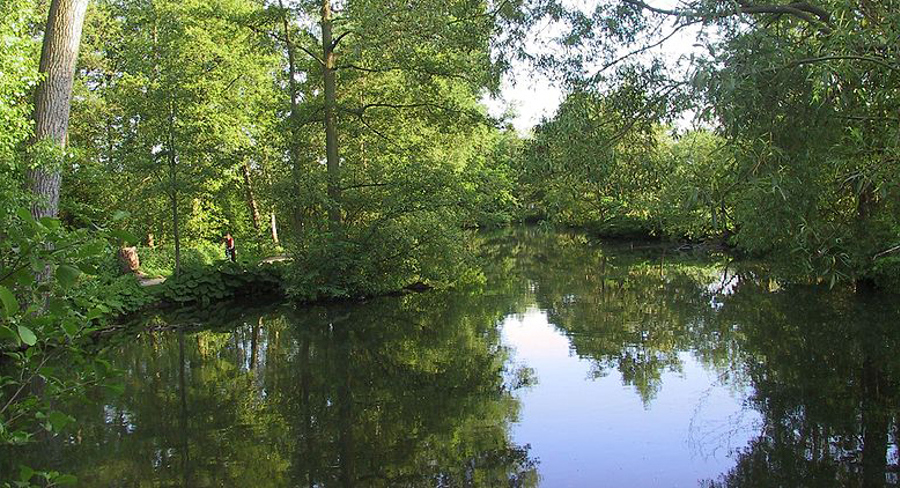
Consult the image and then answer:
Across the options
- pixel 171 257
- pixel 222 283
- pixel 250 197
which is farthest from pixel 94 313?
pixel 250 197

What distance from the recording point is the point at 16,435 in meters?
2.10

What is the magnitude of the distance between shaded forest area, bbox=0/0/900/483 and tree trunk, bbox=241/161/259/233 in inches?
4.0

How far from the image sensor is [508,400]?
7977mm

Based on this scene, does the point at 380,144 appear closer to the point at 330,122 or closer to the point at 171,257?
the point at 330,122

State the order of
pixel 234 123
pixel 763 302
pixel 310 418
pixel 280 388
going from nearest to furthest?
pixel 310 418, pixel 280 388, pixel 763 302, pixel 234 123

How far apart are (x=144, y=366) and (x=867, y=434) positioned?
9.20 meters

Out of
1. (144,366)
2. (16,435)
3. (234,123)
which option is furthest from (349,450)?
(234,123)

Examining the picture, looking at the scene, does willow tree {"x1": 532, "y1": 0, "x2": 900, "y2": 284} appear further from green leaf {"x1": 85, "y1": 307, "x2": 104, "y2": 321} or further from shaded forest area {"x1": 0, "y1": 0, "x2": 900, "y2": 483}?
green leaf {"x1": 85, "y1": 307, "x2": 104, "y2": 321}

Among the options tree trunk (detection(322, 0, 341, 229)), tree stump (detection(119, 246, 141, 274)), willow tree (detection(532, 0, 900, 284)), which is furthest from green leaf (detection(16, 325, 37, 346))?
tree stump (detection(119, 246, 141, 274))

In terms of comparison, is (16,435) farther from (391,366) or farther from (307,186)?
(307,186)

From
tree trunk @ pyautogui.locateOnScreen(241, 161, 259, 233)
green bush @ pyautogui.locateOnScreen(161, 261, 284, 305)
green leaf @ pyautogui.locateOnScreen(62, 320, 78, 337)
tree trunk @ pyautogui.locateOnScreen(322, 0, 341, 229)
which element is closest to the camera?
green leaf @ pyautogui.locateOnScreen(62, 320, 78, 337)

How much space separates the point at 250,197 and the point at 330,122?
787cm

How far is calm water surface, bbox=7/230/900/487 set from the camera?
5.95 m

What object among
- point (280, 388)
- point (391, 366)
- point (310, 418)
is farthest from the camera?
point (391, 366)
